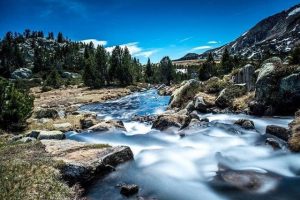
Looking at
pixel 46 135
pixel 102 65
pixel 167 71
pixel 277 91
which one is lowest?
pixel 46 135

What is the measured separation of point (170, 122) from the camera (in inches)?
1254

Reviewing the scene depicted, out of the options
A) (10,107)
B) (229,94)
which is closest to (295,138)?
(229,94)

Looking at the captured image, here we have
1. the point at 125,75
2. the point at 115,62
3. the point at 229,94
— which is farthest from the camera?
the point at 115,62

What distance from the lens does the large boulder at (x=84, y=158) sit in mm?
17750

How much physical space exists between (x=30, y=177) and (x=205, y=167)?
10.7 metres

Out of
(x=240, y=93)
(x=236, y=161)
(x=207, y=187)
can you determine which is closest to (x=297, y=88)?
(x=240, y=93)

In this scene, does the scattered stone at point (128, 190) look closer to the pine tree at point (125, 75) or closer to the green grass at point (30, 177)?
the green grass at point (30, 177)

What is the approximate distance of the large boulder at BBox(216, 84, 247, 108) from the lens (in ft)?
140

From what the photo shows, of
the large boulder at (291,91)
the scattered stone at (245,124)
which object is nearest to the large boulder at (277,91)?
the large boulder at (291,91)

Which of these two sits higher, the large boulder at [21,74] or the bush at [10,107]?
the large boulder at [21,74]

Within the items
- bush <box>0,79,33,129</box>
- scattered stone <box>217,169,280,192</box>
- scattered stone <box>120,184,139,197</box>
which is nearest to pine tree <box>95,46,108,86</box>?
bush <box>0,79,33,129</box>

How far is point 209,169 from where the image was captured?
782 inches

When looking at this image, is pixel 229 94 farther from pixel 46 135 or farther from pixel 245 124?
pixel 46 135

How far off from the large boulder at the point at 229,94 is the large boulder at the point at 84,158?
24001 mm
